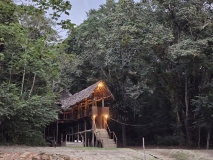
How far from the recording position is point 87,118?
869 inches

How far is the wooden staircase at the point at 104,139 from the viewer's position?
62.5 feet

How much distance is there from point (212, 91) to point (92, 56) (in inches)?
400

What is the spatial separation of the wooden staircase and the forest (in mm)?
3553

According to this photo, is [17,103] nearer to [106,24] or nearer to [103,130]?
[103,130]

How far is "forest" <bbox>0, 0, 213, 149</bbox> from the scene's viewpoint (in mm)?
16344

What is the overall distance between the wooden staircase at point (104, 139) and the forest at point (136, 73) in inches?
140

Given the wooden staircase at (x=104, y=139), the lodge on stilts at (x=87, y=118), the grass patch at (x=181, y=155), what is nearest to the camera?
the grass patch at (x=181, y=155)

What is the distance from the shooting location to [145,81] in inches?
876

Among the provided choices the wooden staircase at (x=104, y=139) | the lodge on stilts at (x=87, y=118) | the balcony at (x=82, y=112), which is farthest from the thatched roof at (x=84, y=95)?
the wooden staircase at (x=104, y=139)

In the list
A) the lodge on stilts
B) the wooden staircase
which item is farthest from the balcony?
the wooden staircase

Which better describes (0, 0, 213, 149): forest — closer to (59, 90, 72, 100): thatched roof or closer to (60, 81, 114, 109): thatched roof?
(59, 90, 72, 100): thatched roof

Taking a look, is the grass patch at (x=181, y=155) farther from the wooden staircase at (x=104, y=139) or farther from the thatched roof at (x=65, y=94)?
the thatched roof at (x=65, y=94)

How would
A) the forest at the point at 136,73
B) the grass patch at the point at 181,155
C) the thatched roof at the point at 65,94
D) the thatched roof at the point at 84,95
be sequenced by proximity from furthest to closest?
the thatched roof at the point at 65,94, the thatched roof at the point at 84,95, the forest at the point at 136,73, the grass patch at the point at 181,155

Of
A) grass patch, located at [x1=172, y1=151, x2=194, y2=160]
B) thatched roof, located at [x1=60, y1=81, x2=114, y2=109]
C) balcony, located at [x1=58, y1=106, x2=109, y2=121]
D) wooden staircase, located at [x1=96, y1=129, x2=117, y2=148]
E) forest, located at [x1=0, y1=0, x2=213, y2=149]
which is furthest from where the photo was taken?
balcony, located at [x1=58, y1=106, x2=109, y2=121]
